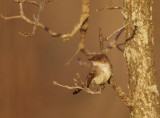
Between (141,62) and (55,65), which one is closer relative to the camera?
(141,62)

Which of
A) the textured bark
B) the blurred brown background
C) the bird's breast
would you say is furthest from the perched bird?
the blurred brown background

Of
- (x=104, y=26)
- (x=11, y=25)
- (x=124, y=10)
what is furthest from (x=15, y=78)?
(x=124, y=10)

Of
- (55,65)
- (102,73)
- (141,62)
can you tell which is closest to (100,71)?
(102,73)

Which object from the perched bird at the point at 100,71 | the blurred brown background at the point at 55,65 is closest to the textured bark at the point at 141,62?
the perched bird at the point at 100,71

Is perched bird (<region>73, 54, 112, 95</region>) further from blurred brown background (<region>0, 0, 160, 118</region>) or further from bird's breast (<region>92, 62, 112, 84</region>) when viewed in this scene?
blurred brown background (<region>0, 0, 160, 118</region>)

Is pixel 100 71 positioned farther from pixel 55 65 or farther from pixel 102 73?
pixel 55 65

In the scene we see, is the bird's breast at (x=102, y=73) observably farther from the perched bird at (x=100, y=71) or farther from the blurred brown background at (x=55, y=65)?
the blurred brown background at (x=55, y=65)
